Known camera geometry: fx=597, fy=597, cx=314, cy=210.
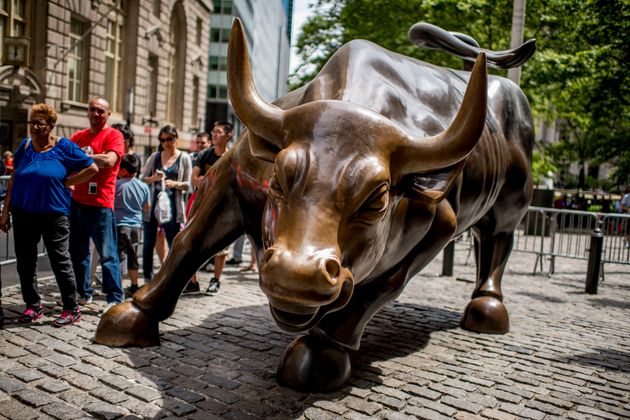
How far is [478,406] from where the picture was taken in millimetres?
3818

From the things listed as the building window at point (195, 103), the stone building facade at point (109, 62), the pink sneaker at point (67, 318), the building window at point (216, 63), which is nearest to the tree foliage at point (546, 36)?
the stone building facade at point (109, 62)

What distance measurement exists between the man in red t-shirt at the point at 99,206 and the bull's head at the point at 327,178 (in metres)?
2.52

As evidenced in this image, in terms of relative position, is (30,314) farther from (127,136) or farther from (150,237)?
(127,136)

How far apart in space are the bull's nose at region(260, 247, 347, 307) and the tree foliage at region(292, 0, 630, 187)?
14475mm

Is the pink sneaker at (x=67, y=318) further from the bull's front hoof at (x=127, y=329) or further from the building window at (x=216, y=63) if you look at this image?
the building window at (x=216, y=63)

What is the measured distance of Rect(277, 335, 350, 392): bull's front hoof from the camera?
3771 mm

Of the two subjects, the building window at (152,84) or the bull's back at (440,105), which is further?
the building window at (152,84)

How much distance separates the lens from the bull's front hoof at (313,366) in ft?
12.4

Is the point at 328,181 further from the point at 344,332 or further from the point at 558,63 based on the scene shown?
the point at 558,63

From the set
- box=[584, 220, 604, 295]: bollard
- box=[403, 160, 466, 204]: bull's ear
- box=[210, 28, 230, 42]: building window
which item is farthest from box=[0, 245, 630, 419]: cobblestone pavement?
box=[210, 28, 230, 42]: building window

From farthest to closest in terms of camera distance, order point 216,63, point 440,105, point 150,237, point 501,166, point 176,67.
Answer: point 216,63 → point 176,67 → point 150,237 → point 501,166 → point 440,105

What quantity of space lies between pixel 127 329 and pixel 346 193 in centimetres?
241

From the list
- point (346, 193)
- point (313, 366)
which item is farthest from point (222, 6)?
point (346, 193)

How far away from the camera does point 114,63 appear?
2486 cm
